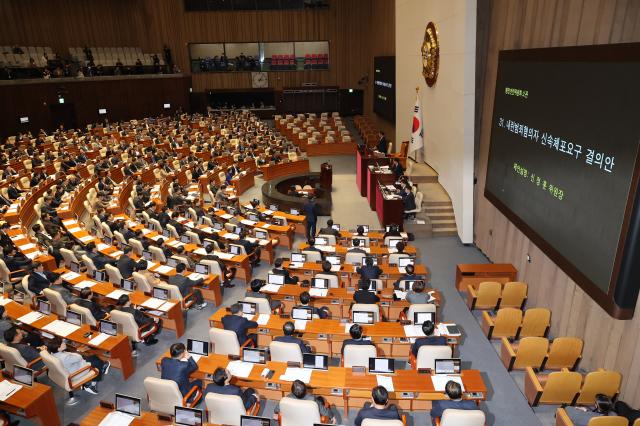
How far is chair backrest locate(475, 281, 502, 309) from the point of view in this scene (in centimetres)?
980

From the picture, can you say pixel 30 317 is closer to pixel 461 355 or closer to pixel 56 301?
pixel 56 301

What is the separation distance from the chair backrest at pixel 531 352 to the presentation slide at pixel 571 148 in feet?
4.37

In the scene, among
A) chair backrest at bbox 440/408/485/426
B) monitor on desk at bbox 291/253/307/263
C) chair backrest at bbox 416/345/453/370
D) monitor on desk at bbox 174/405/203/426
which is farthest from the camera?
monitor on desk at bbox 291/253/307/263

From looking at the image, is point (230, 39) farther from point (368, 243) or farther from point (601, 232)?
point (601, 232)

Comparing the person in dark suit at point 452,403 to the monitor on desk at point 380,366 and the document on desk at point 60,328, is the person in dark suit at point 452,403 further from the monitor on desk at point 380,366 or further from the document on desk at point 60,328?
the document on desk at point 60,328

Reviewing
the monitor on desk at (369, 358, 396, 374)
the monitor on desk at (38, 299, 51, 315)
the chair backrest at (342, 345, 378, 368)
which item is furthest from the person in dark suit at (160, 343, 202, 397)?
the monitor on desk at (38, 299, 51, 315)

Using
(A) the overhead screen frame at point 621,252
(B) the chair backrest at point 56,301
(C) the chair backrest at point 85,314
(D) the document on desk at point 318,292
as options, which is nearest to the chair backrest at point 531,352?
(A) the overhead screen frame at point 621,252

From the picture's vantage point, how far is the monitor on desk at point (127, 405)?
6.09 meters

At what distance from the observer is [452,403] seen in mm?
6141

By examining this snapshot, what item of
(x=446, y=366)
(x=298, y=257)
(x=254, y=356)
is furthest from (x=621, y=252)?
(x=298, y=257)

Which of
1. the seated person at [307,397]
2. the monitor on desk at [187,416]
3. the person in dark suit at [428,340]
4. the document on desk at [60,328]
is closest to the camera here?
the monitor on desk at [187,416]

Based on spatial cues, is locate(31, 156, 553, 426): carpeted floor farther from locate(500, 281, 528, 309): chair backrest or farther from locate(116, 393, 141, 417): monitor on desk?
locate(116, 393, 141, 417): monitor on desk

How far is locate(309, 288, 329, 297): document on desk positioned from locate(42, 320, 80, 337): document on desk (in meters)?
4.59

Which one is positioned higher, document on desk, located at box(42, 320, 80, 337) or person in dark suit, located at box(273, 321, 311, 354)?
person in dark suit, located at box(273, 321, 311, 354)
